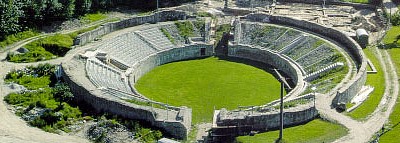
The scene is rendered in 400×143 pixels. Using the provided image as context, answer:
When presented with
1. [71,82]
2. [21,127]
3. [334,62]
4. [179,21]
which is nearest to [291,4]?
[179,21]

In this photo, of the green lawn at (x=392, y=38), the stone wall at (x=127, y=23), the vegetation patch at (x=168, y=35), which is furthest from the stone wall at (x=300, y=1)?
the vegetation patch at (x=168, y=35)

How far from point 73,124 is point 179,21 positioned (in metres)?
30.7

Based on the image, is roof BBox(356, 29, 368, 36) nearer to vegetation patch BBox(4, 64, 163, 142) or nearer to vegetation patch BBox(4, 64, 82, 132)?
vegetation patch BBox(4, 64, 163, 142)

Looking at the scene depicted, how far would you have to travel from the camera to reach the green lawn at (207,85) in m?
64.0

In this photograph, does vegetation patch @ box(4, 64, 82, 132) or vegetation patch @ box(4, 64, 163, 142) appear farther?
vegetation patch @ box(4, 64, 82, 132)

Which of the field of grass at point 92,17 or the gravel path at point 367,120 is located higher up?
the field of grass at point 92,17

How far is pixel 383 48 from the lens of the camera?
78250mm

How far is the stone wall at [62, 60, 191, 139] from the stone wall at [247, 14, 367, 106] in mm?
13502

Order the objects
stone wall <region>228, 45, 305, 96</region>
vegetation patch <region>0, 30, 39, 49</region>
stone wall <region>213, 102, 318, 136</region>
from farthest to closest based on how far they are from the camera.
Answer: vegetation patch <region>0, 30, 39, 49</region> → stone wall <region>228, 45, 305, 96</region> → stone wall <region>213, 102, 318, 136</region>

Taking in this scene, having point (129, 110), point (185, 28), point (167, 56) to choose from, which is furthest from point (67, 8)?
point (129, 110)

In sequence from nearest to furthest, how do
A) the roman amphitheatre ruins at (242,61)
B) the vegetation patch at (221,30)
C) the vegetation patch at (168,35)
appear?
the roman amphitheatre ruins at (242,61), the vegetation patch at (168,35), the vegetation patch at (221,30)

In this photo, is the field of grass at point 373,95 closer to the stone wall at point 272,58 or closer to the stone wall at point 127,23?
the stone wall at point 272,58

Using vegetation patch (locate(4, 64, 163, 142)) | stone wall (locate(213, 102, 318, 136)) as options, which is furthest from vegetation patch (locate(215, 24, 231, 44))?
stone wall (locate(213, 102, 318, 136))

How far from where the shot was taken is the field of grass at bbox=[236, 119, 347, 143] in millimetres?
51688
